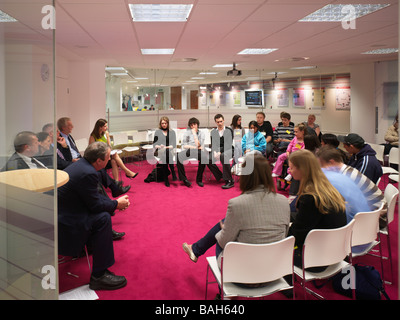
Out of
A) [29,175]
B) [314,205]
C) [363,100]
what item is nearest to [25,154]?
[29,175]

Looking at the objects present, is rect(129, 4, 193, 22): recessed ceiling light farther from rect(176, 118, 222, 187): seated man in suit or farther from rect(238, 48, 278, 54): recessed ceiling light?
rect(176, 118, 222, 187): seated man in suit

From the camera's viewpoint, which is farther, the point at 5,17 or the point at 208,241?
the point at 208,241

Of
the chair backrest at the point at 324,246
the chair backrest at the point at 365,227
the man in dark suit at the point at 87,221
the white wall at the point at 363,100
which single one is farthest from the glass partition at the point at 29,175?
the white wall at the point at 363,100

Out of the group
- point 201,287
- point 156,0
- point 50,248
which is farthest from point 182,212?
point 50,248

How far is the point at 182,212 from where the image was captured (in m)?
5.66

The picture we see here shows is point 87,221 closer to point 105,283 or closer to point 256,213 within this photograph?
point 105,283

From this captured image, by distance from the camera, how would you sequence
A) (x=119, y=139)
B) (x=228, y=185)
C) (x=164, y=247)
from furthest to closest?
(x=119, y=139) < (x=228, y=185) < (x=164, y=247)

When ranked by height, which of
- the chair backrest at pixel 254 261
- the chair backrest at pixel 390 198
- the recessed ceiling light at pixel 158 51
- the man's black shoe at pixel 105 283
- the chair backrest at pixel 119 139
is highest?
the recessed ceiling light at pixel 158 51

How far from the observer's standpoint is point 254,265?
2316 millimetres

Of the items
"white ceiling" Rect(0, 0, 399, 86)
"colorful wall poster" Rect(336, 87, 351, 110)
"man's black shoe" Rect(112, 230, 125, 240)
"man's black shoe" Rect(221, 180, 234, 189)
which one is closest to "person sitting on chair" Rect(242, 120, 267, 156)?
"man's black shoe" Rect(221, 180, 234, 189)

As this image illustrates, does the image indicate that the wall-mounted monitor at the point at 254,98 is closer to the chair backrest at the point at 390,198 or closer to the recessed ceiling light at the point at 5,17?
the chair backrest at the point at 390,198

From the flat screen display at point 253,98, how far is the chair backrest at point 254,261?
11420mm

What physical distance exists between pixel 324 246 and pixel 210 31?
4085 mm

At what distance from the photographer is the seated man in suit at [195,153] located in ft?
25.1
